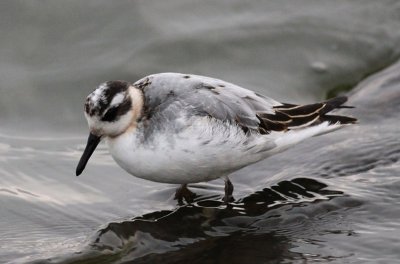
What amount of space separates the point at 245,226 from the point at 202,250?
0.74 m

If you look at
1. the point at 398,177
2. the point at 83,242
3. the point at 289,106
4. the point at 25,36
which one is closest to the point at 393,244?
the point at 398,177

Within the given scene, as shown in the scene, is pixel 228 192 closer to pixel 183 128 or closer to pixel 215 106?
pixel 215 106

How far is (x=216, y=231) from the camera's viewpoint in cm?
805

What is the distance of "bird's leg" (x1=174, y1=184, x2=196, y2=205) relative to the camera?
886 centimetres

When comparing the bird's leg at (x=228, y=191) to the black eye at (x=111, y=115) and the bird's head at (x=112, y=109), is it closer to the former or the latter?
the bird's head at (x=112, y=109)

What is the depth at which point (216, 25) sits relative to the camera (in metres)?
13.5

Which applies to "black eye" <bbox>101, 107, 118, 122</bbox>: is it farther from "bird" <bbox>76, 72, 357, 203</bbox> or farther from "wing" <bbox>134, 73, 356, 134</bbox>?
"wing" <bbox>134, 73, 356, 134</bbox>

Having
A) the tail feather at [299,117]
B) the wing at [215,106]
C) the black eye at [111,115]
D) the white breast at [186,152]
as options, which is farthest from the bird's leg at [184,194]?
the black eye at [111,115]

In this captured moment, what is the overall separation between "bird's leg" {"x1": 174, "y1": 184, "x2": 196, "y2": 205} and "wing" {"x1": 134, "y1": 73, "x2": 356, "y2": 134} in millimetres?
1113

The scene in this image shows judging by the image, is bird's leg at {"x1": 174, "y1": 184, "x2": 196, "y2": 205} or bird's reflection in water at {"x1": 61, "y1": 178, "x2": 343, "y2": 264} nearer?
bird's reflection in water at {"x1": 61, "y1": 178, "x2": 343, "y2": 264}

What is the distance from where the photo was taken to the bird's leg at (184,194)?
8859mm

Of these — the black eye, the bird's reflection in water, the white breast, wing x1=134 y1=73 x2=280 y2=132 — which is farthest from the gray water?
the black eye

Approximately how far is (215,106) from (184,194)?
1236mm

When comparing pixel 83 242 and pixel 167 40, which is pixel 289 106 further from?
pixel 167 40
